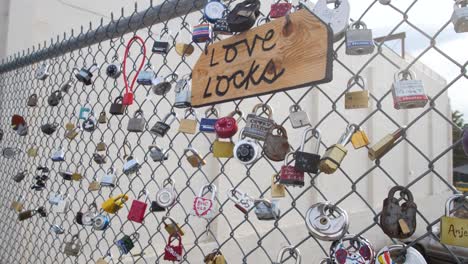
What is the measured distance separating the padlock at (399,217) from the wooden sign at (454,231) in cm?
4

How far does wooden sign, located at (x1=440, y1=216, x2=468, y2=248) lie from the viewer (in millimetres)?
583

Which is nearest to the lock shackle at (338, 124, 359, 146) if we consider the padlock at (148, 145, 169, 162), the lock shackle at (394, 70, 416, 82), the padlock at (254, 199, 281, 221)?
the lock shackle at (394, 70, 416, 82)

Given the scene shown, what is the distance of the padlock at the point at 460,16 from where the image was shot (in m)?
0.62

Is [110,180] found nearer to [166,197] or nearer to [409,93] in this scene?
[166,197]

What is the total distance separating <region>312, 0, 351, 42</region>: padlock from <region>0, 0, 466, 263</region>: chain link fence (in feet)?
0.17

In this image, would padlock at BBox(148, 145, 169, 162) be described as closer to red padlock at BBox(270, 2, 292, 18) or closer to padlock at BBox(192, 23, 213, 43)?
padlock at BBox(192, 23, 213, 43)

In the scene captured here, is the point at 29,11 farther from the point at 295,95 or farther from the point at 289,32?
the point at 295,95

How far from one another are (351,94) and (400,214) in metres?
0.24

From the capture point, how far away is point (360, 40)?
0.72m

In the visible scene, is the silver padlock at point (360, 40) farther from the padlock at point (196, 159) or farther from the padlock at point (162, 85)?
the padlock at point (162, 85)

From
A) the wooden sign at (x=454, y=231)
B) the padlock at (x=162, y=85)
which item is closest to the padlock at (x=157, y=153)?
the padlock at (x=162, y=85)

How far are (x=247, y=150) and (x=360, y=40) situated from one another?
32cm

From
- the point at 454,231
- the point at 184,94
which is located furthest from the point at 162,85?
the point at 454,231

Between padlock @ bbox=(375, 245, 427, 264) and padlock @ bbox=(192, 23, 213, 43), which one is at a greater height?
padlock @ bbox=(192, 23, 213, 43)
